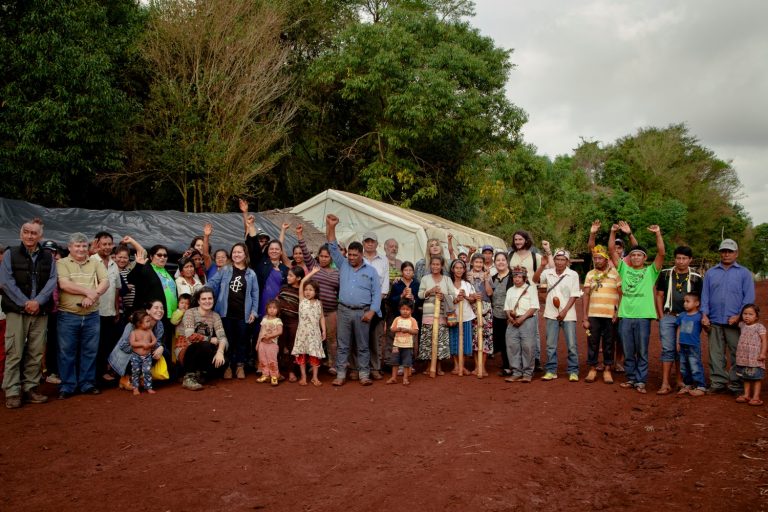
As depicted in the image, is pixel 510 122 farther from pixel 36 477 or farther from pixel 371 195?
pixel 36 477

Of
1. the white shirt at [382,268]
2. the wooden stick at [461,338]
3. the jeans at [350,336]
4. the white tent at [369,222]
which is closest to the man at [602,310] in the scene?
the wooden stick at [461,338]

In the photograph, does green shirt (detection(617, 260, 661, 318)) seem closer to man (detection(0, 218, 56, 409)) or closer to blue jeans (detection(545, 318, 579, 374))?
blue jeans (detection(545, 318, 579, 374))

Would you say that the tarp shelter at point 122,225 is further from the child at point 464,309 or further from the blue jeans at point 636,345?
the blue jeans at point 636,345

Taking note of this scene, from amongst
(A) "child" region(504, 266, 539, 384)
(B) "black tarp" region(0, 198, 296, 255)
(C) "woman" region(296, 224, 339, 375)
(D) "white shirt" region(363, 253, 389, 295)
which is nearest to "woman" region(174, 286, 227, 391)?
(C) "woman" region(296, 224, 339, 375)

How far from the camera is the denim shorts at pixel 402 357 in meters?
7.54

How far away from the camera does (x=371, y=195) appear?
67.1 ft

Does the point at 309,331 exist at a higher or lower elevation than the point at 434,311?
lower

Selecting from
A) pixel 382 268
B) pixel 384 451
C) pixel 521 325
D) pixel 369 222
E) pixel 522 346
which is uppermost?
pixel 369 222

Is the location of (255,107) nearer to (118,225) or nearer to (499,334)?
(118,225)

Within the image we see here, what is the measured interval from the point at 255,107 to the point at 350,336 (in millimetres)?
11280

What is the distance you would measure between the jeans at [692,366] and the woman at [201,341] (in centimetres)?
552

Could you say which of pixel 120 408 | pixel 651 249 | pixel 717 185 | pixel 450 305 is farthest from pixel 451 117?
pixel 717 185

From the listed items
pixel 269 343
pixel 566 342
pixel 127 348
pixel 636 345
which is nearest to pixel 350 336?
pixel 269 343

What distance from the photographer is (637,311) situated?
7.05 metres
